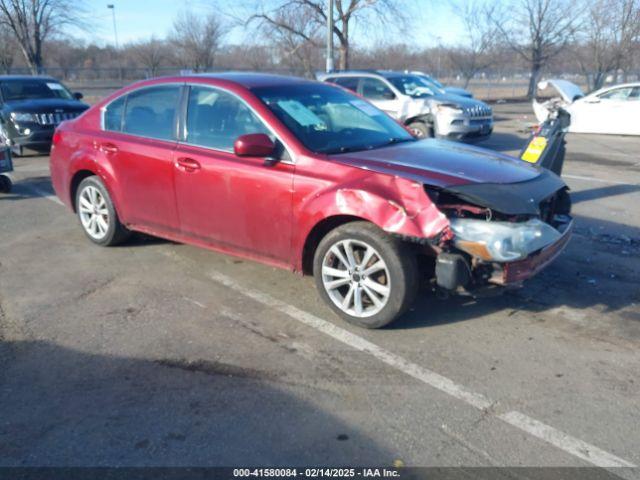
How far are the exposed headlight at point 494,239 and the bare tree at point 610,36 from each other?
1215 inches

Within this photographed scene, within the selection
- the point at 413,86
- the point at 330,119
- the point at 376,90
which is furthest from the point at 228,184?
the point at 413,86

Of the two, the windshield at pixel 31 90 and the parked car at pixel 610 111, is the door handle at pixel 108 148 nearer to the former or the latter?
the windshield at pixel 31 90

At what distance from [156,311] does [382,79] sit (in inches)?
418

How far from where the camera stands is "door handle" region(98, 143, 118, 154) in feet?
18.4

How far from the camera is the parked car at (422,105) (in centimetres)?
1238

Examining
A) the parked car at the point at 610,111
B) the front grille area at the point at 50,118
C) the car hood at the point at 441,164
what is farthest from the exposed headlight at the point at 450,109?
the front grille area at the point at 50,118

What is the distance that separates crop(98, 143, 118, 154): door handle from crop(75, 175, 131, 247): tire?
1.07 feet

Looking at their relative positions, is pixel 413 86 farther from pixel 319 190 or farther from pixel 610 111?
pixel 319 190

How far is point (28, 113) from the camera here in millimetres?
12258

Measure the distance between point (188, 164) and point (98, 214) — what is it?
1.63 m

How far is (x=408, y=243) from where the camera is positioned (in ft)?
13.3

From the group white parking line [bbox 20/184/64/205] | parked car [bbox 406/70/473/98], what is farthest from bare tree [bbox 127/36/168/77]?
white parking line [bbox 20/184/64/205]

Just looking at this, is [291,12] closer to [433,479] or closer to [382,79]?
[382,79]

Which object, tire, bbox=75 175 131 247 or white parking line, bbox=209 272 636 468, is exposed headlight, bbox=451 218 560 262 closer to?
white parking line, bbox=209 272 636 468
